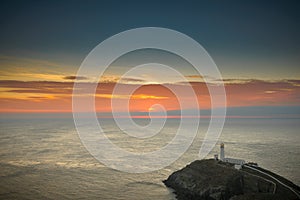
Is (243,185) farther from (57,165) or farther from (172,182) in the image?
(57,165)

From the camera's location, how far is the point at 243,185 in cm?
4622

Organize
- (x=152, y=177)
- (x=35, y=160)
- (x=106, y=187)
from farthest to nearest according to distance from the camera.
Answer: (x=35, y=160) → (x=152, y=177) → (x=106, y=187)

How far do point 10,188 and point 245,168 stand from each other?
44.1 meters

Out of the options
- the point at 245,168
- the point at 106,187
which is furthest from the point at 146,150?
the point at 245,168

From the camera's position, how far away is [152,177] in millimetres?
65500

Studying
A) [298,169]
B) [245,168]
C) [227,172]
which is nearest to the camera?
[227,172]

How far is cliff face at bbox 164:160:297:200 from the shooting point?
144 ft

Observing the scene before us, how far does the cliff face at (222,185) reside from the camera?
43938mm

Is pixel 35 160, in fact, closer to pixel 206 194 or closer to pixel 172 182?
pixel 172 182

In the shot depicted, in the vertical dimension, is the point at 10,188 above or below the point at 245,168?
below

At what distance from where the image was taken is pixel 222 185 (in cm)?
4509

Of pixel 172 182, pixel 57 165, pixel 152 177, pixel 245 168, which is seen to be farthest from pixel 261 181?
pixel 57 165

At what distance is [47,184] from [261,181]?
40799 mm

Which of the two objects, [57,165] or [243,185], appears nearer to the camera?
[243,185]
